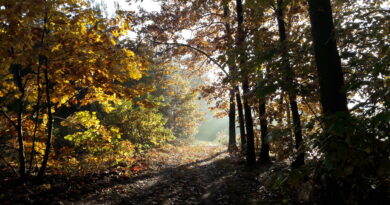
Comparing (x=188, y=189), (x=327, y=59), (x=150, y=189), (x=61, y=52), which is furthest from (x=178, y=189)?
(x=327, y=59)

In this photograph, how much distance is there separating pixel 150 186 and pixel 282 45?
22.1 feet

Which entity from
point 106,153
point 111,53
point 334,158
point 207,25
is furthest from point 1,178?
point 207,25

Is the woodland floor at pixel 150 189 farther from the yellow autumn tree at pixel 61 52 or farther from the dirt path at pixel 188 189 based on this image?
the yellow autumn tree at pixel 61 52

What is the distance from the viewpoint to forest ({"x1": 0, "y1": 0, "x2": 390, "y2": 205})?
9.25 feet

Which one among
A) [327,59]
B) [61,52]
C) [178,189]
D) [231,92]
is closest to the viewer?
[327,59]

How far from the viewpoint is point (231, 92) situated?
13961mm

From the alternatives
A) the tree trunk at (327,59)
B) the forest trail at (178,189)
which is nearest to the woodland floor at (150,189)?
the forest trail at (178,189)

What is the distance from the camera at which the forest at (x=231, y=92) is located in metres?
2.82

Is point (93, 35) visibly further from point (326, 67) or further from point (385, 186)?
point (385, 186)

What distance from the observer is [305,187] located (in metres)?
6.17

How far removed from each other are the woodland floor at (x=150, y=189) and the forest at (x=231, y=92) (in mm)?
41

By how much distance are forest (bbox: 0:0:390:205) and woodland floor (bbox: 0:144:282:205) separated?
0.04 metres

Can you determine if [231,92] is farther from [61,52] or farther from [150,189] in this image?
[61,52]

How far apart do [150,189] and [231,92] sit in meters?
7.24
